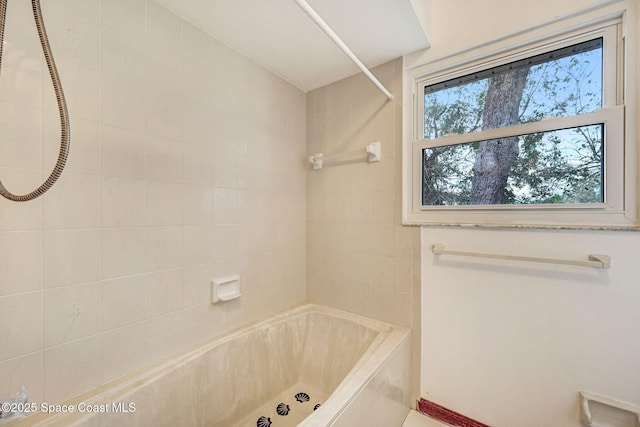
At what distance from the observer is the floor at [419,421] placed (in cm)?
137

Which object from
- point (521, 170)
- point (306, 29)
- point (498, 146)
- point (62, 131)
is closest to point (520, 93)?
point (498, 146)

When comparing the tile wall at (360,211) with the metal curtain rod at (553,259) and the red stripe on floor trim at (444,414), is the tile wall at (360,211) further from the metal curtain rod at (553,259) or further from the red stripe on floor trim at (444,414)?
the red stripe on floor trim at (444,414)

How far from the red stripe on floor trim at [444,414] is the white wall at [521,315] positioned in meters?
0.03

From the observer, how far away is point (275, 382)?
1.50 meters

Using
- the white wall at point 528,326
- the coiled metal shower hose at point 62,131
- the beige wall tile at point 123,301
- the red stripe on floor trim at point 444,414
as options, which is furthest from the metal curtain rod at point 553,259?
the coiled metal shower hose at point 62,131

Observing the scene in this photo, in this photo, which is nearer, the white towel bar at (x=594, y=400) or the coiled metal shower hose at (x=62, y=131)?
the coiled metal shower hose at (x=62, y=131)

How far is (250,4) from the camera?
1.17 m

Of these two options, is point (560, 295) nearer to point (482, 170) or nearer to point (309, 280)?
point (482, 170)

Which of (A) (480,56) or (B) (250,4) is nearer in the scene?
(B) (250,4)

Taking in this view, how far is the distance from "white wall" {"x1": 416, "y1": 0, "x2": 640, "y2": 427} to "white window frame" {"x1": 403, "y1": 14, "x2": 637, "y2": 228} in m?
0.05

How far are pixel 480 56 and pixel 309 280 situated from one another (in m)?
1.74

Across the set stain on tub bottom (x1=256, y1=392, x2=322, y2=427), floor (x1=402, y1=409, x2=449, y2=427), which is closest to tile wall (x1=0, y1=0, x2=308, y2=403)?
stain on tub bottom (x1=256, y1=392, x2=322, y2=427)

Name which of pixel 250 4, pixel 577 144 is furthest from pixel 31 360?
pixel 577 144

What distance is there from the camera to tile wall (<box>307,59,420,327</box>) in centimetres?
154
